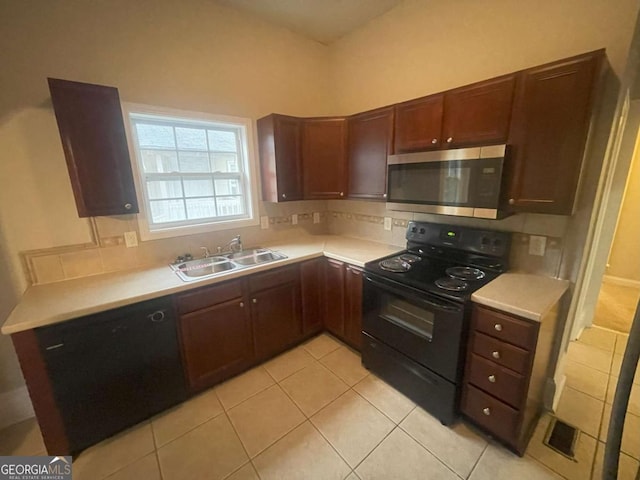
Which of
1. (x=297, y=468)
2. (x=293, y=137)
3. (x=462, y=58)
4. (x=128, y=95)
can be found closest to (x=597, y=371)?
(x=297, y=468)

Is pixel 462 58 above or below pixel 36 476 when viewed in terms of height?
above

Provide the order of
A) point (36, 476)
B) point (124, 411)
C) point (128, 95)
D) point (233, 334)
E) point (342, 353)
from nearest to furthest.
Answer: point (36, 476)
point (124, 411)
point (128, 95)
point (233, 334)
point (342, 353)

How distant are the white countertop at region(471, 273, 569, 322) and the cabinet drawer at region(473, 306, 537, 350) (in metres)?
0.04

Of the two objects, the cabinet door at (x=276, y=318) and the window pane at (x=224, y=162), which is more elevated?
the window pane at (x=224, y=162)

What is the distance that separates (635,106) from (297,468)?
2993 mm

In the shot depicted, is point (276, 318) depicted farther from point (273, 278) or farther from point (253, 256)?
point (253, 256)

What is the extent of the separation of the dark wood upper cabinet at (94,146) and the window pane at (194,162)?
57cm

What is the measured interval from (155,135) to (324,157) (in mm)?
1430

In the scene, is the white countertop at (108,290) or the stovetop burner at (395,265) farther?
the stovetop burner at (395,265)

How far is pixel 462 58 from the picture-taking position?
1993 millimetres

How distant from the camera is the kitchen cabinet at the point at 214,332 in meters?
1.84

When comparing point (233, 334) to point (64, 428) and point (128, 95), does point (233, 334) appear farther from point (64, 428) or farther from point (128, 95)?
point (128, 95)

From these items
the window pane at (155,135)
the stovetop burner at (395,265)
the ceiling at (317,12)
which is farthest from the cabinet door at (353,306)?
the ceiling at (317,12)

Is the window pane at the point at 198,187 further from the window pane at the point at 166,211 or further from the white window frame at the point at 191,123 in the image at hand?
the white window frame at the point at 191,123
